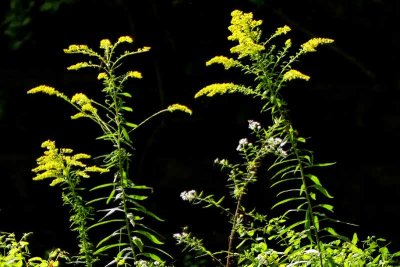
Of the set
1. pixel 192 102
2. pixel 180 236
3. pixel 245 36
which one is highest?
pixel 245 36

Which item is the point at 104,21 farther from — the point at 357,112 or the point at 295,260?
the point at 295,260

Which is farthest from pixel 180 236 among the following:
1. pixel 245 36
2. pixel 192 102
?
pixel 192 102

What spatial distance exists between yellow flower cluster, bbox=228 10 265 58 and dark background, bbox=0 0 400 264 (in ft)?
12.1

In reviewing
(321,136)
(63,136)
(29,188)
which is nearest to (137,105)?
(63,136)

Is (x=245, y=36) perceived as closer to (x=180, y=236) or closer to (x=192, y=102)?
(x=180, y=236)

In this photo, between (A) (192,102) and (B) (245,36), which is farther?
(A) (192,102)

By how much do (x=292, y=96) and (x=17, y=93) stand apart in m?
2.46

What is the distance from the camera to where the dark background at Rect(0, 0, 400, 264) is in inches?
261

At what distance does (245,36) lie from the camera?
2873 millimetres

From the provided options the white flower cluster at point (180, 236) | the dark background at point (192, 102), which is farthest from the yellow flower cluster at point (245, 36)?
the dark background at point (192, 102)

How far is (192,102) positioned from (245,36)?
4150 mm

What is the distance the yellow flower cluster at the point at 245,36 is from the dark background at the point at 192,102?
12.1 ft

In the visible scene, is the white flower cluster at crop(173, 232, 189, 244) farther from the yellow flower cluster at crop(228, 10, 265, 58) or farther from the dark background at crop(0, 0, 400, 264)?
the dark background at crop(0, 0, 400, 264)

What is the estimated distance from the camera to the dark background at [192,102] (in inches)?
261
